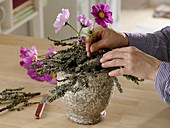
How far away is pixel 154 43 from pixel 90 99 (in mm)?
525

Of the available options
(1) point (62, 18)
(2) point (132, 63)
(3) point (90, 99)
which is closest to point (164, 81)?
(2) point (132, 63)

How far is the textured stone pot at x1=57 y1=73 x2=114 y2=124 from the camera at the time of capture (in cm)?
115

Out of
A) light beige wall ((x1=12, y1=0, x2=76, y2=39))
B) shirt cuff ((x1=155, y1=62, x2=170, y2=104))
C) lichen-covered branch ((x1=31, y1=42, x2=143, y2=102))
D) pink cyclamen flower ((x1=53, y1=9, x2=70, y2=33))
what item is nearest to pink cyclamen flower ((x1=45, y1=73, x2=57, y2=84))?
lichen-covered branch ((x1=31, y1=42, x2=143, y2=102))

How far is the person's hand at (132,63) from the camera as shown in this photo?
3.73 feet

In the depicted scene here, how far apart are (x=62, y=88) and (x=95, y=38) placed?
0.30m

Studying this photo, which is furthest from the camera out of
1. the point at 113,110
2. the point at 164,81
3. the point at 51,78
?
the point at 51,78

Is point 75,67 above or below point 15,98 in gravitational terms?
above

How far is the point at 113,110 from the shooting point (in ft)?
4.38

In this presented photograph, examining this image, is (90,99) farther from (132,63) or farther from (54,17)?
(54,17)

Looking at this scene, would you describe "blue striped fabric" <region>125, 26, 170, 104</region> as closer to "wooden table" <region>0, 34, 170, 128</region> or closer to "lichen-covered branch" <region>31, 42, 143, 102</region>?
"wooden table" <region>0, 34, 170, 128</region>

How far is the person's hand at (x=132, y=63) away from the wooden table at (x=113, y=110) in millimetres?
201

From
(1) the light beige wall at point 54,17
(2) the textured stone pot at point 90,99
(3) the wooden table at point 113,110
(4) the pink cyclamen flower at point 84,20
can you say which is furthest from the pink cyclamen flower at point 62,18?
(1) the light beige wall at point 54,17

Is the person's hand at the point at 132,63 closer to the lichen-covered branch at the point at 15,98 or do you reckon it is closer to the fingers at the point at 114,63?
the fingers at the point at 114,63

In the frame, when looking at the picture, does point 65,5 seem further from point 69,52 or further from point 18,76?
point 69,52
